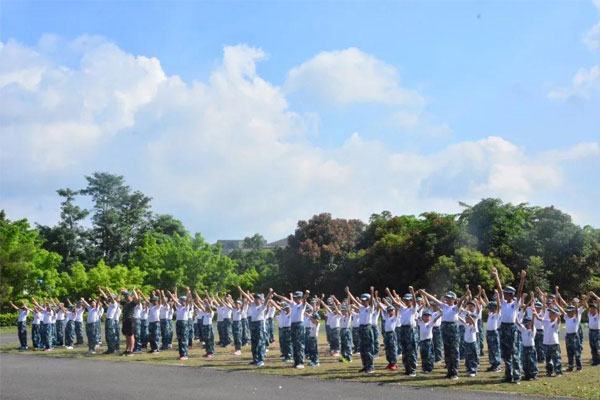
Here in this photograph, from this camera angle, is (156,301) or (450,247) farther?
(450,247)

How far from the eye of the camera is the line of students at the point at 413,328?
16219mm

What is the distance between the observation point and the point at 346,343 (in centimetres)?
2102

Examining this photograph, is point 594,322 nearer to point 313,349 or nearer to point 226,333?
point 313,349

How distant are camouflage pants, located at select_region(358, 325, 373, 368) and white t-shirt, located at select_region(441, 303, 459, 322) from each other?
2279 mm

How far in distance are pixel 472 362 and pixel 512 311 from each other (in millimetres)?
2027

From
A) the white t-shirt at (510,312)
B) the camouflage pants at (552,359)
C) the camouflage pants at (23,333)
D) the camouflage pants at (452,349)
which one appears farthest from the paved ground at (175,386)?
the camouflage pants at (23,333)

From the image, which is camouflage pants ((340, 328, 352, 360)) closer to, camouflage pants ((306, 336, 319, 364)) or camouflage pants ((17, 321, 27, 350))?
camouflage pants ((306, 336, 319, 364))

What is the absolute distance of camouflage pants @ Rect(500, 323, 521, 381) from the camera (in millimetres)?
15320

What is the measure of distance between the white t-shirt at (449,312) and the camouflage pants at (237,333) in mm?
9516

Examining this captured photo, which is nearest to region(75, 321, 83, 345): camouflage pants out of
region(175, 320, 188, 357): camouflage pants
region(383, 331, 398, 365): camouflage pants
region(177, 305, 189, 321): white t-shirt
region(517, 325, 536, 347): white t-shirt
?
region(177, 305, 189, 321): white t-shirt

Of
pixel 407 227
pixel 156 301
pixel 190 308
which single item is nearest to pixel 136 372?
pixel 190 308

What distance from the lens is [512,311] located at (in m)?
15.5

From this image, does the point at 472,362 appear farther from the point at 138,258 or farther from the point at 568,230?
the point at 138,258

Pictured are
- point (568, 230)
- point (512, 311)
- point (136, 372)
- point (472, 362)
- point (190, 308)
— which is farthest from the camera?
point (568, 230)
